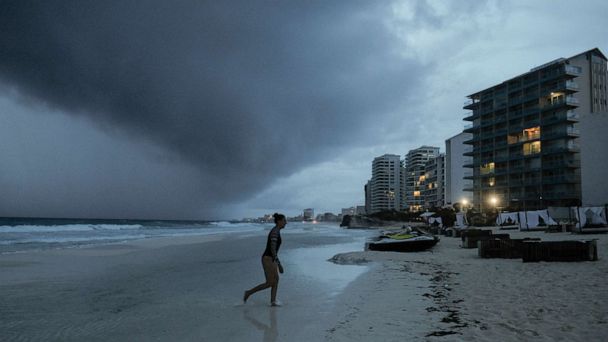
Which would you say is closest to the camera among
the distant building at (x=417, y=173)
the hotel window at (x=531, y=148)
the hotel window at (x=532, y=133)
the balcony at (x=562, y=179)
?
the balcony at (x=562, y=179)

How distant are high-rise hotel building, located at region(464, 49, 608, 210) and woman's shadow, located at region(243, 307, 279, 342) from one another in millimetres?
64525

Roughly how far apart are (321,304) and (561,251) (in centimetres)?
1112

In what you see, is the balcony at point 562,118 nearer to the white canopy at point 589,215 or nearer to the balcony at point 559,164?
the balcony at point 559,164

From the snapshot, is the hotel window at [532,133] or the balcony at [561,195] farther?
the hotel window at [532,133]

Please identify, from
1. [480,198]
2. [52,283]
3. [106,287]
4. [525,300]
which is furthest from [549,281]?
[480,198]

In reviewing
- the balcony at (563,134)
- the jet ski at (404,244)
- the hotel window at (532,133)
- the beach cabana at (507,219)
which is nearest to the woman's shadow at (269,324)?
the jet ski at (404,244)

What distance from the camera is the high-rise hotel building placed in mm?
66625

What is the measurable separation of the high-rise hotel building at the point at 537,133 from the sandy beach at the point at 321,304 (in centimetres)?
5835

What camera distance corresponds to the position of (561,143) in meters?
67.4

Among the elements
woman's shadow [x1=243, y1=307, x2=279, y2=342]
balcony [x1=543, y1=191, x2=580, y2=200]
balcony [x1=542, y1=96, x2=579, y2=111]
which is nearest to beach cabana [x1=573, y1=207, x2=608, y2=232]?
woman's shadow [x1=243, y1=307, x2=279, y2=342]

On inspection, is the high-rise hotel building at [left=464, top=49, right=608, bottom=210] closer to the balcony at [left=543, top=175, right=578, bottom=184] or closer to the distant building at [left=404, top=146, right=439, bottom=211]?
the balcony at [left=543, top=175, right=578, bottom=184]

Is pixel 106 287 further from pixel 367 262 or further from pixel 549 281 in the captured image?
pixel 549 281

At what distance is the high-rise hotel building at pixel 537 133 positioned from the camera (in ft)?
219

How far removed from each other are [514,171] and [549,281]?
72.8 metres
